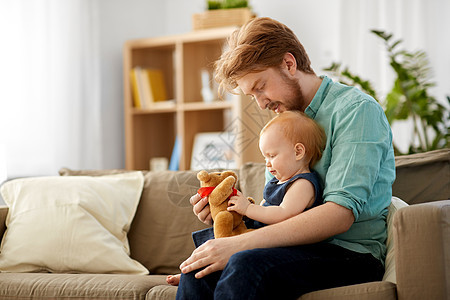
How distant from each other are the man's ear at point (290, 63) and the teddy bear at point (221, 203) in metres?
0.34

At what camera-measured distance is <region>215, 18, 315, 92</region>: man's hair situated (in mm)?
1617

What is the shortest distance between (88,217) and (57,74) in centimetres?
163

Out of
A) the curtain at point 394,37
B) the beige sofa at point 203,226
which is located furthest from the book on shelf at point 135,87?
Result: the beige sofa at point 203,226

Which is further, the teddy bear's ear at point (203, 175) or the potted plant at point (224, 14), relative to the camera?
the potted plant at point (224, 14)

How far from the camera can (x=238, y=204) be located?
1551 mm

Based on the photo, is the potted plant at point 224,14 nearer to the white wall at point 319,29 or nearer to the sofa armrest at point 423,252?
the white wall at point 319,29

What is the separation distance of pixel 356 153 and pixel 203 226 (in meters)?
0.86

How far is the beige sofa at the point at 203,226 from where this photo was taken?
1419 millimetres

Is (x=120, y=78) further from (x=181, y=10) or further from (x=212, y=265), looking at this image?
(x=212, y=265)

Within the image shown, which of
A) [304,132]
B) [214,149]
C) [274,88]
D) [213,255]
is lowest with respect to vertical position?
[214,149]

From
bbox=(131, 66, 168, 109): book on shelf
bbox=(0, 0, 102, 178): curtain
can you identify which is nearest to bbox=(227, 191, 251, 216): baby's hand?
bbox=(0, 0, 102, 178): curtain

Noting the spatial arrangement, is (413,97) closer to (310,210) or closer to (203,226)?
(203,226)

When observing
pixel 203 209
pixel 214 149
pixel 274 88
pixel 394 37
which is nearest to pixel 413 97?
pixel 394 37

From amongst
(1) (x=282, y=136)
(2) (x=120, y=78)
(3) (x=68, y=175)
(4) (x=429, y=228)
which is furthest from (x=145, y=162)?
(4) (x=429, y=228)
